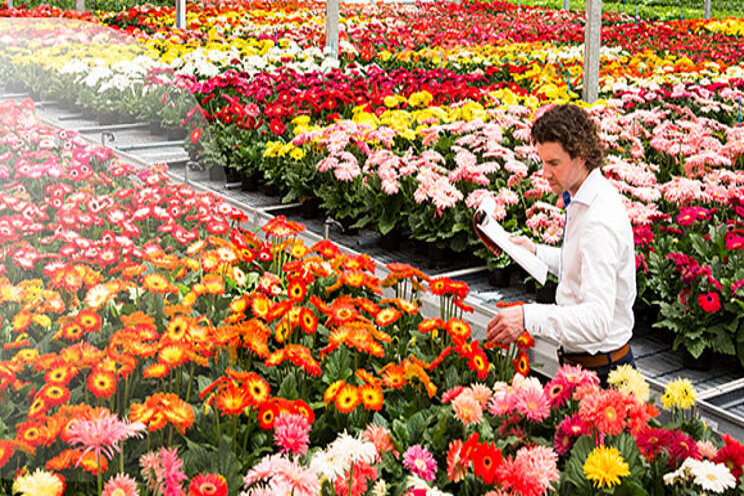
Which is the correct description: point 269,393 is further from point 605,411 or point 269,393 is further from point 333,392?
point 605,411

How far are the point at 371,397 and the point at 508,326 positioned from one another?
0.52m

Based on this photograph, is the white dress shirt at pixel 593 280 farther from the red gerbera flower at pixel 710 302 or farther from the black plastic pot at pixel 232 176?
the black plastic pot at pixel 232 176

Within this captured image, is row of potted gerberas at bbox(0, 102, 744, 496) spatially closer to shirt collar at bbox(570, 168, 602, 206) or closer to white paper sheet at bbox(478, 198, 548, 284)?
white paper sheet at bbox(478, 198, 548, 284)

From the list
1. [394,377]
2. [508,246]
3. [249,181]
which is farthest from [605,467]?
[249,181]

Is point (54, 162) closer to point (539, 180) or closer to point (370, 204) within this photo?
point (370, 204)

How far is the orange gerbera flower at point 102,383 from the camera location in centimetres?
225

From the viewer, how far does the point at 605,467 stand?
1927mm

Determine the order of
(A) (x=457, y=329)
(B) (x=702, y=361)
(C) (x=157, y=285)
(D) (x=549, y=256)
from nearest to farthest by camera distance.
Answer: (A) (x=457, y=329) → (C) (x=157, y=285) → (D) (x=549, y=256) → (B) (x=702, y=361)

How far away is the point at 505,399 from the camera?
2.36m

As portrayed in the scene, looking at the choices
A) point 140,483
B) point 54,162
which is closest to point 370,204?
point 54,162

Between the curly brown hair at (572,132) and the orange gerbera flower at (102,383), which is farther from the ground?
the curly brown hair at (572,132)

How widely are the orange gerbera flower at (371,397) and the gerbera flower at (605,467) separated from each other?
60cm

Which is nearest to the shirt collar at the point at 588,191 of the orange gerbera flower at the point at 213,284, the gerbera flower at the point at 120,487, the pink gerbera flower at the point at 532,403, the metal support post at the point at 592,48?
the pink gerbera flower at the point at 532,403

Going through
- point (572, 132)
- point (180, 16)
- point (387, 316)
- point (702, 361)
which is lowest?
point (702, 361)
